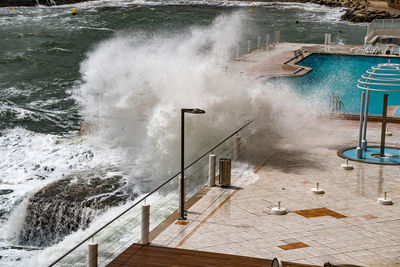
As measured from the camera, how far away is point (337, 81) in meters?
26.9

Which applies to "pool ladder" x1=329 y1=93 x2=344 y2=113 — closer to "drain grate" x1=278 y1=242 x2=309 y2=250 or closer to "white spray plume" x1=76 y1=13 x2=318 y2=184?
"white spray plume" x1=76 y1=13 x2=318 y2=184

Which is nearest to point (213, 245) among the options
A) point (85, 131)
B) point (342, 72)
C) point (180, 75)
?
point (180, 75)

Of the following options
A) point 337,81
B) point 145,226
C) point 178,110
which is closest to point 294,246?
point 145,226

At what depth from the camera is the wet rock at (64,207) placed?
47.1 feet

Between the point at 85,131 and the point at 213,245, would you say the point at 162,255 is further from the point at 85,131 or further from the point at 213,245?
the point at 85,131

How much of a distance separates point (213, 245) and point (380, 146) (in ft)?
24.0

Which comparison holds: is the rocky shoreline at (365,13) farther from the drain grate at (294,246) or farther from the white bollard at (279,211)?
the drain grate at (294,246)

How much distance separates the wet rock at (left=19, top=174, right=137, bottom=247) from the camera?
47.1 feet

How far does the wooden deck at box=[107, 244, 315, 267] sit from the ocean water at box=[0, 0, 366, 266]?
443 centimetres

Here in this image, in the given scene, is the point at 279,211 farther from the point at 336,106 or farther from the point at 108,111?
the point at 108,111

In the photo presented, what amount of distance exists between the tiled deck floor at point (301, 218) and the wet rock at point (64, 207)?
348 cm

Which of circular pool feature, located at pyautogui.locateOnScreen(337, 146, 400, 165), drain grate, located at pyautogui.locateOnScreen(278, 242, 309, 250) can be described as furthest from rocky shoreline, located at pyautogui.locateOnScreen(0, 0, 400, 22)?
drain grate, located at pyautogui.locateOnScreen(278, 242, 309, 250)

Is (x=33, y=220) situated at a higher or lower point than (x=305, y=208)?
lower

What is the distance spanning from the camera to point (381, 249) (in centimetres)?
985
